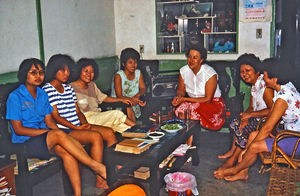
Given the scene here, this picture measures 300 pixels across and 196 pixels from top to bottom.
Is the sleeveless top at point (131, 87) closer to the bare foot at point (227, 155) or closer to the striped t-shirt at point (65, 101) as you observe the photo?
the striped t-shirt at point (65, 101)

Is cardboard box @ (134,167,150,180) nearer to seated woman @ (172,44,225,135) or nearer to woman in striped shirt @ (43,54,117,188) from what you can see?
woman in striped shirt @ (43,54,117,188)

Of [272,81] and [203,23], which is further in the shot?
[203,23]

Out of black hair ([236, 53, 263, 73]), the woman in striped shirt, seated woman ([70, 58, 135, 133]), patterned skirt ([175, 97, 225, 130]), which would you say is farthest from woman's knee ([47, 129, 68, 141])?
black hair ([236, 53, 263, 73])

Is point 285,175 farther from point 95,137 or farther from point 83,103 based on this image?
point 83,103

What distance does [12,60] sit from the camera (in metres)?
3.79

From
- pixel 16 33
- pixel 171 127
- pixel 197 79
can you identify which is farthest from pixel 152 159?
pixel 16 33

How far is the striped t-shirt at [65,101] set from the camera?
11.2ft

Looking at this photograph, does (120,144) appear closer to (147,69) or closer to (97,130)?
(97,130)

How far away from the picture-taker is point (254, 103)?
155 inches

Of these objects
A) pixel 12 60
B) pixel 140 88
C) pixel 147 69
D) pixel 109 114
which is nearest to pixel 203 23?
pixel 147 69

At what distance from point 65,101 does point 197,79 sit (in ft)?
5.79

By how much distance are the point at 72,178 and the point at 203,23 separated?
3811mm

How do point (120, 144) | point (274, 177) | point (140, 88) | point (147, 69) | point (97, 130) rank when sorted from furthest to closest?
point (147, 69) < point (140, 88) < point (97, 130) < point (120, 144) < point (274, 177)

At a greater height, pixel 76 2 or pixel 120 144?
pixel 76 2
